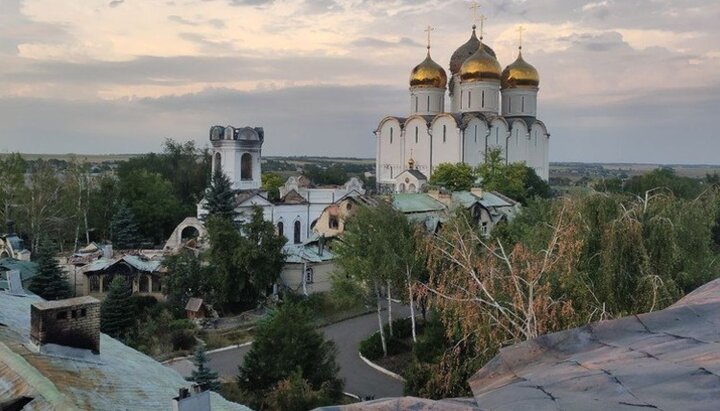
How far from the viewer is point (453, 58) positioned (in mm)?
63000

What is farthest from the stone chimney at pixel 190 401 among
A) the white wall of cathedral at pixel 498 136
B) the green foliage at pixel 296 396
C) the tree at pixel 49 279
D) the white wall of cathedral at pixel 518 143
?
the white wall of cathedral at pixel 518 143

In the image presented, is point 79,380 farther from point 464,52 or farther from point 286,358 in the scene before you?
point 464,52

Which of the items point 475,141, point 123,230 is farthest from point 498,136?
point 123,230

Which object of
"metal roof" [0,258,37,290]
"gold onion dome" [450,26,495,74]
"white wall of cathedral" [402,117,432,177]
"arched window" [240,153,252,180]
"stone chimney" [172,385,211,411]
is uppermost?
"gold onion dome" [450,26,495,74]

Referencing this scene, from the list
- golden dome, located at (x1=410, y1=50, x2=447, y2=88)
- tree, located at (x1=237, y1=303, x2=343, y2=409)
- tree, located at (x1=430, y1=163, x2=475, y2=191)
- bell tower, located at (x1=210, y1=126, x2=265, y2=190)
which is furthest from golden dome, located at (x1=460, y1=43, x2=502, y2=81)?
tree, located at (x1=237, y1=303, x2=343, y2=409)

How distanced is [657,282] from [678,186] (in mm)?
46949

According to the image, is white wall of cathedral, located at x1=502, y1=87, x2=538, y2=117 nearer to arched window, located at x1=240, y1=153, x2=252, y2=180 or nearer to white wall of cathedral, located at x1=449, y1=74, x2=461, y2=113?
white wall of cathedral, located at x1=449, y1=74, x2=461, y2=113

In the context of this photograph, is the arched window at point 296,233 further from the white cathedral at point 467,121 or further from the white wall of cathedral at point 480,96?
the white wall of cathedral at point 480,96

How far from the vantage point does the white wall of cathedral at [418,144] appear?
Result: 57.6 meters

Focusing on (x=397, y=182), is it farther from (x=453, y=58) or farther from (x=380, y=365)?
(x=380, y=365)

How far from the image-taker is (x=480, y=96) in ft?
188

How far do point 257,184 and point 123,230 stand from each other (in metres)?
8.36

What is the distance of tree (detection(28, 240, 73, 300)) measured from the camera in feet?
83.6

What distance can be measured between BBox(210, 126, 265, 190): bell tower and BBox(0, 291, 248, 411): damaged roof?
29.1 metres
